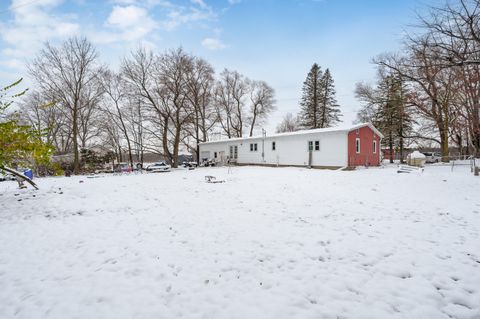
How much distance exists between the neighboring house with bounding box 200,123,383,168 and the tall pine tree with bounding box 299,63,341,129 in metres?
14.0

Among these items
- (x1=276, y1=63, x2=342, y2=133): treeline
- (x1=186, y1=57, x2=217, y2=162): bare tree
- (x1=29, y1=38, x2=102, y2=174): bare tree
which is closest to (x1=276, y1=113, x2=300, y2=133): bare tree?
(x1=276, y1=63, x2=342, y2=133): treeline

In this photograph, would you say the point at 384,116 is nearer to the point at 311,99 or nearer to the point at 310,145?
the point at 311,99

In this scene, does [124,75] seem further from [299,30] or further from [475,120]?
[475,120]

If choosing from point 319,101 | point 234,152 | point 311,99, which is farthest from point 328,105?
point 234,152

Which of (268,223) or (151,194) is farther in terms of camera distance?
(151,194)

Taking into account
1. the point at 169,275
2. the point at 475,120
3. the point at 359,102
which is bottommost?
the point at 169,275

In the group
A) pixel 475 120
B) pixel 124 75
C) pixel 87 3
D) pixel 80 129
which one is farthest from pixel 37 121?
pixel 475 120

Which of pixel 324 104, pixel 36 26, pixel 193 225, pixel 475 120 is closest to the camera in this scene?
pixel 193 225

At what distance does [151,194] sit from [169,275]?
19.6 feet

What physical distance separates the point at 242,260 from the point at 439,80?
14126mm

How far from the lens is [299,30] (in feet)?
44.3

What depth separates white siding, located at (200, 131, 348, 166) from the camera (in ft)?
58.4

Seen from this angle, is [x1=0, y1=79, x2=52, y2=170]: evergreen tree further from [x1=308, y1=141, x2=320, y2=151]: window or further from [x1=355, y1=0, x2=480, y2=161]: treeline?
[x1=308, y1=141, x2=320, y2=151]: window

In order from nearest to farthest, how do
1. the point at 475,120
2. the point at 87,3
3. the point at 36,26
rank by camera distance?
the point at 87,3 → the point at 36,26 → the point at 475,120
